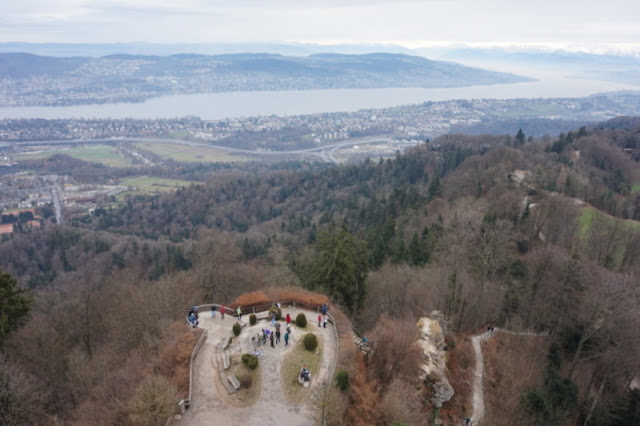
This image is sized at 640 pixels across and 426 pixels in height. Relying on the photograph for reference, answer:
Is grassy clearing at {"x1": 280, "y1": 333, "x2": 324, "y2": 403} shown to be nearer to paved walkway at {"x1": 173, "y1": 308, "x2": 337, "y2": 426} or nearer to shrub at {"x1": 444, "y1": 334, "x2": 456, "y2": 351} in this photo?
paved walkway at {"x1": 173, "y1": 308, "x2": 337, "y2": 426}

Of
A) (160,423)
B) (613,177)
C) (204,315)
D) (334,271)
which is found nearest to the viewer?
(160,423)

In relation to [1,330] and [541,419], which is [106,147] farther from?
[541,419]

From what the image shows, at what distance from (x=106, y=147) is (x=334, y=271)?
173 meters

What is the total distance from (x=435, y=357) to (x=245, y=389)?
32.4 ft

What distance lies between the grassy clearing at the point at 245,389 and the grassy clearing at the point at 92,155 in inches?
5531

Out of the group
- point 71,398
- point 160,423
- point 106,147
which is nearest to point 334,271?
point 160,423

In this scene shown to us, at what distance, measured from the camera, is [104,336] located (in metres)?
30.0

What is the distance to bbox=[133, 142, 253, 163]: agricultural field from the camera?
15262 cm

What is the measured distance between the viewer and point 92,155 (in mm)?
156875

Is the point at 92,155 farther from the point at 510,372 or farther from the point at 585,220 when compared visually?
the point at 510,372

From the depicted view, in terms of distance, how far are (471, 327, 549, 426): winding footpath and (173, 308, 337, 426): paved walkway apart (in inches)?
305

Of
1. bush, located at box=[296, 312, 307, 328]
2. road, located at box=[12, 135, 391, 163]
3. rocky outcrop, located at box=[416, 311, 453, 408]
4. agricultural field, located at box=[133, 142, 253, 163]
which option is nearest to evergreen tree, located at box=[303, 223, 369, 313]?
bush, located at box=[296, 312, 307, 328]

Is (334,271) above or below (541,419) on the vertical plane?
above

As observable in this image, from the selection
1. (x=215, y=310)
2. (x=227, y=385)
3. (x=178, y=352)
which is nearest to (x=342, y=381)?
(x=227, y=385)
